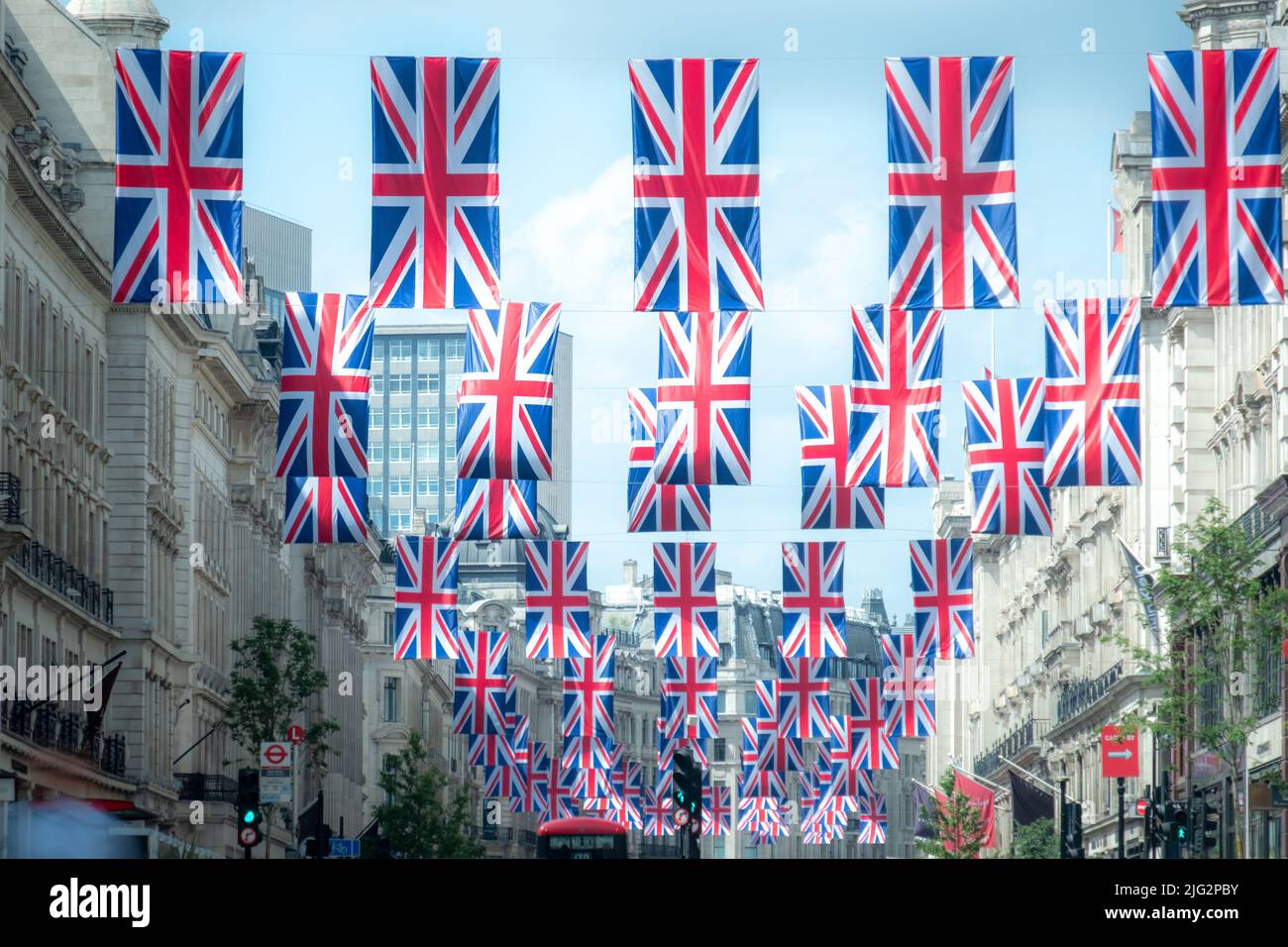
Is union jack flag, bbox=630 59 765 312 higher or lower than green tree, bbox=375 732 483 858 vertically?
higher


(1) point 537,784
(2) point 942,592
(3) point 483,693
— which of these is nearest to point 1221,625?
(2) point 942,592

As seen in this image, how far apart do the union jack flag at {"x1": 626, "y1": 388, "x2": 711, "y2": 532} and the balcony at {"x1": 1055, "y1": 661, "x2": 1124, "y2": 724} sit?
4500 cm

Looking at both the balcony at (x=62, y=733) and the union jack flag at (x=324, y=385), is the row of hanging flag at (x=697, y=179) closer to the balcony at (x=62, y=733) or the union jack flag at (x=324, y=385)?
the union jack flag at (x=324, y=385)

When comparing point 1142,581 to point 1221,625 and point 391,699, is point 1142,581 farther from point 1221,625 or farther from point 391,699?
point 391,699

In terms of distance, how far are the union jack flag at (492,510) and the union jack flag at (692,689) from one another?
26.1 metres

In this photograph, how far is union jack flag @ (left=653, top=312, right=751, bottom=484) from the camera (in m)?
42.4

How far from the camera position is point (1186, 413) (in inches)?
3157

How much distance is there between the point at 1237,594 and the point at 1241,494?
14.8 metres

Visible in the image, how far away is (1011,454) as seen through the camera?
4747 centimetres

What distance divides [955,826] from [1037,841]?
12225 mm

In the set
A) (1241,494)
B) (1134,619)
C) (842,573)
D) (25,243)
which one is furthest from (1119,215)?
(25,243)

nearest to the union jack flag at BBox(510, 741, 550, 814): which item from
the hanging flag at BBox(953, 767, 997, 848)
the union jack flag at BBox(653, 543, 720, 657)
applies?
the hanging flag at BBox(953, 767, 997, 848)

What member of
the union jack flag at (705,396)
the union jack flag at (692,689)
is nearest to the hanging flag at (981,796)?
the union jack flag at (692,689)

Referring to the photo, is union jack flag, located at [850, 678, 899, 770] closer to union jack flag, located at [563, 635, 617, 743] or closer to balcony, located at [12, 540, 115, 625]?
union jack flag, located at [563, 635, 617, 743]
